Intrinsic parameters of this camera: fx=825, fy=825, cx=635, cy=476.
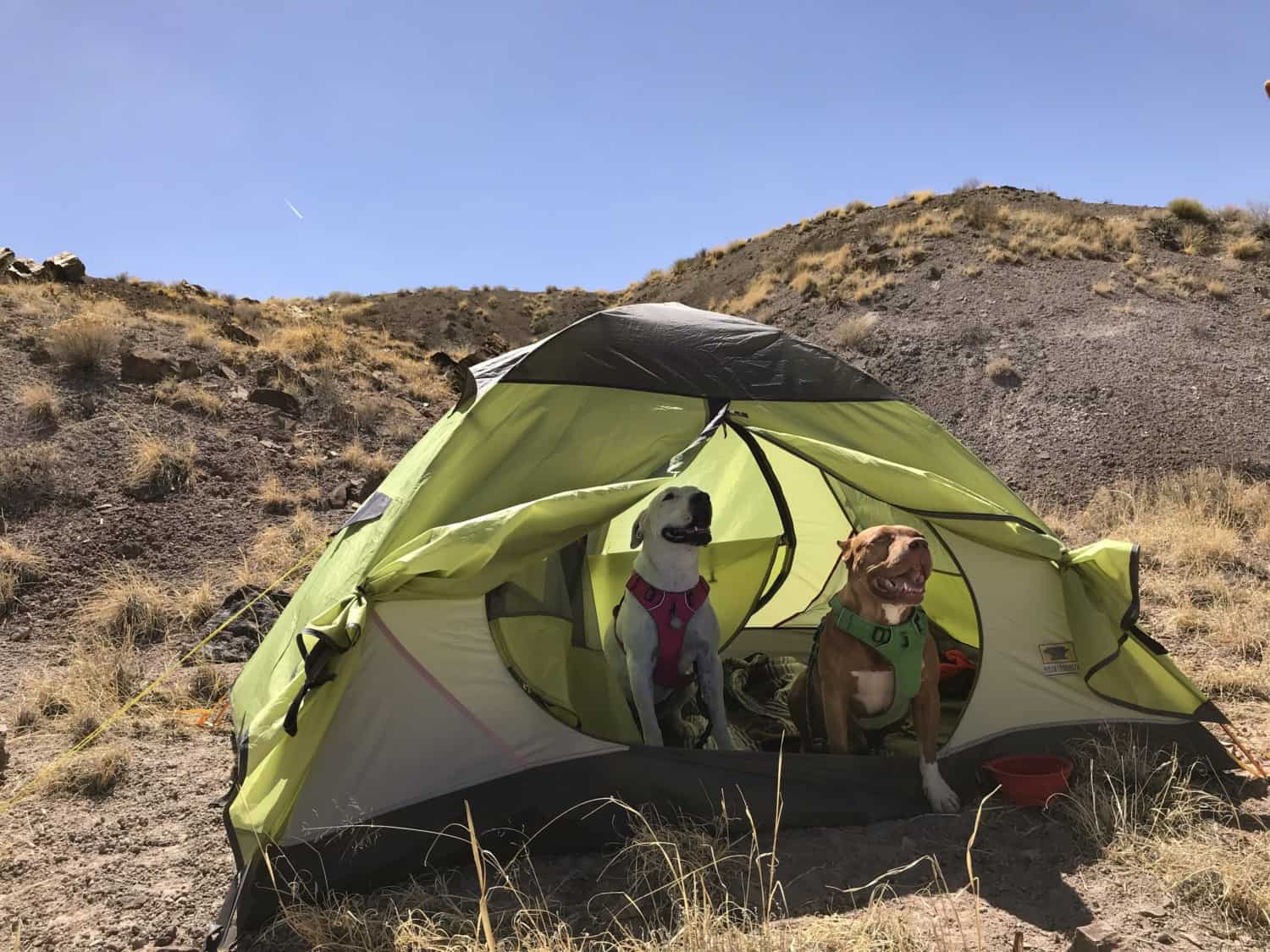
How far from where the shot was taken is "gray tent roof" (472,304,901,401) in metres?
4.04

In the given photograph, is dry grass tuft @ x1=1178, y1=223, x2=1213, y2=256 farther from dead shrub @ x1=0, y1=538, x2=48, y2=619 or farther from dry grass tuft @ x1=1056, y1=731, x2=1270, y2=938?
dead shrub @ x1=0, y1=538, x2=48, y2=619

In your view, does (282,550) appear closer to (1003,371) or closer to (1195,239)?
(1003,371)

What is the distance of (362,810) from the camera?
3141 millimetres

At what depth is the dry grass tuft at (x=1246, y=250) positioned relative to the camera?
18141 mm

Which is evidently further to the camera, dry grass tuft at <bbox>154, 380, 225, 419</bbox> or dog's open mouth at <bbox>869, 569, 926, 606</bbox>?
dry grass tuft at <bbox>154, 380, 225, 419</bbox>

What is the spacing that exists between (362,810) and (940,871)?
2174mm

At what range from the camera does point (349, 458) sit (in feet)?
36.4

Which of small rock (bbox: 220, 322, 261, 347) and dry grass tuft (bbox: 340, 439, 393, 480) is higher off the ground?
small rock (bbox: 220, 322, 261, 347)

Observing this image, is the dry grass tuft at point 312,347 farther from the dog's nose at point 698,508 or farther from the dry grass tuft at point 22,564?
the dog's nose at point 698,508

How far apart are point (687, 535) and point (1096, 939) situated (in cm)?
212

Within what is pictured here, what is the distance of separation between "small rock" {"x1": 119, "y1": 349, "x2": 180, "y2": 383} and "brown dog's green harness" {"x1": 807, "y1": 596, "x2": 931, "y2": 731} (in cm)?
1090

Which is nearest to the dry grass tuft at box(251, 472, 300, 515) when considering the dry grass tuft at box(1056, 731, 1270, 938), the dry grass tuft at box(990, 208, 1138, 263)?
the dry grass tuft at box(1056, 731, 1270, 938)

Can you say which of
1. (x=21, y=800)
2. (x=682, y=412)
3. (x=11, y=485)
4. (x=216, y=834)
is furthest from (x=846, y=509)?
(x=11, y=485)

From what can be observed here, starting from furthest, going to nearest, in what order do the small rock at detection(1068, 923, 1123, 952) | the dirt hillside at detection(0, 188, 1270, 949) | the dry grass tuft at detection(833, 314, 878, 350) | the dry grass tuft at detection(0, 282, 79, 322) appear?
1. the dry grass tuft at detection(833, 314, 878, 350)
2. the dry grass tuft at detection(0, 282, 79, 322)
3. the dirt hillside at detection(0, 188, 1270, 949)
4. the small rock at detection(1068, 923, 1123, 952)
